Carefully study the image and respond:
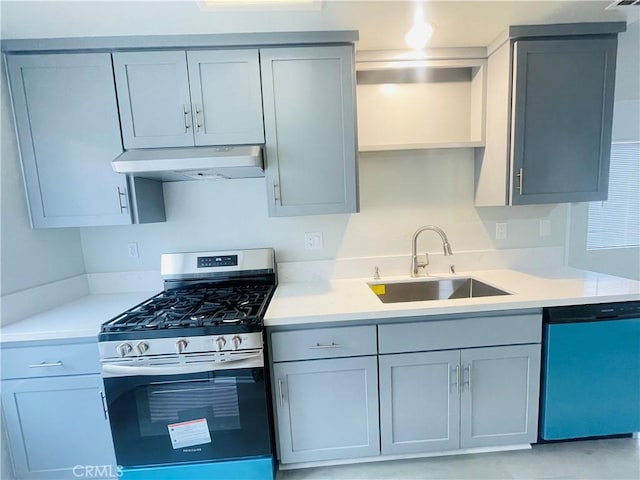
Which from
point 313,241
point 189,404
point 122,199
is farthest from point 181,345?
point 313,241

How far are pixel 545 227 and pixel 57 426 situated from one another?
3050 mm

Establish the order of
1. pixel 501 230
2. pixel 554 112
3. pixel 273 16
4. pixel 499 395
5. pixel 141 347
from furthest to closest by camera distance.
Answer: pixel 501 230
pixel 554 112
pixel 499 395
pixel 273 16
pixel 141 347

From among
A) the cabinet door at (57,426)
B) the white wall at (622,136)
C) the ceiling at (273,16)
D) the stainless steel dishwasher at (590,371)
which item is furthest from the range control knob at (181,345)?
the white wall at (622,136)

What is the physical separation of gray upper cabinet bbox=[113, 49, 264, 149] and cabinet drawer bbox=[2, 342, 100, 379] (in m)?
1.04

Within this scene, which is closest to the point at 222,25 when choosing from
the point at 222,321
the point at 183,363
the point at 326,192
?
the point at 326,192

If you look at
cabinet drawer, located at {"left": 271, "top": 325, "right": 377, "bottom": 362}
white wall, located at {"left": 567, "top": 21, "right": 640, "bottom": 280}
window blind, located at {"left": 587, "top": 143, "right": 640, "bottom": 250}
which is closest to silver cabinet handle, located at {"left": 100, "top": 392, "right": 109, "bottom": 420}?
cabinet drawer, located at {"left": 271, "top": 325, "right": 377, "bottom": 362}

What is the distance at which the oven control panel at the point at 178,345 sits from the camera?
125 centimetres

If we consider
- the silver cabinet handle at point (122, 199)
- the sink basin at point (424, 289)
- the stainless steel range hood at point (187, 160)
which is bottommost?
the sink basin at point (424, 289)

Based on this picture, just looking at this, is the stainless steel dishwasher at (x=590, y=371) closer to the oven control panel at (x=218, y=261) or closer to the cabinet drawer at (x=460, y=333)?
the cabinet drawer at (x=460, y=333)

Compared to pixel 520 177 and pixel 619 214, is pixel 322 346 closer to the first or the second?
pixel 520 177

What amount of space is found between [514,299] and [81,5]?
236 centimetres

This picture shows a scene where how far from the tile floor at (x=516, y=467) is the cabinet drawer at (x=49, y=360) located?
1098 mm

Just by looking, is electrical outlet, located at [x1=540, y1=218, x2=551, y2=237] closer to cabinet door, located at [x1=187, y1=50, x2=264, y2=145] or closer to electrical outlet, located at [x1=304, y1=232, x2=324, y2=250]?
electrical outlet, located at [x1=304, y1=232, x2=324, y2=250]

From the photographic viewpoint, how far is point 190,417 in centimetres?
134
